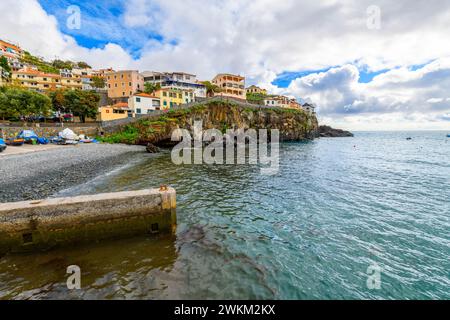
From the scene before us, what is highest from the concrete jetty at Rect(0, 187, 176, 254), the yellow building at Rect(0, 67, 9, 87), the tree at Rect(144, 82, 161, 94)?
the yellow building at Rect(0, 67, 9, 87)

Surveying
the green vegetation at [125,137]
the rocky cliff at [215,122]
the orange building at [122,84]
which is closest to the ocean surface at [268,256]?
the rocky cliff at [215,122]

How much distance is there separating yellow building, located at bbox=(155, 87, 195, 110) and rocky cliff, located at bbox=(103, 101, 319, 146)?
13.7 metres

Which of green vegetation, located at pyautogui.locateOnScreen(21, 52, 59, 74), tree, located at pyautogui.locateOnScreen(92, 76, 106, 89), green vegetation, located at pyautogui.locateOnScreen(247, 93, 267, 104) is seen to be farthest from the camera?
green vegetation, located at pyautogui.locateOnScreen(21, 52, 59, 74)

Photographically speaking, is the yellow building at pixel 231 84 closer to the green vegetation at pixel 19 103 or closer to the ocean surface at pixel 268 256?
the green vegetation at pixel 19 103

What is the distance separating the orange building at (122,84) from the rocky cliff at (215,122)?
29.2m

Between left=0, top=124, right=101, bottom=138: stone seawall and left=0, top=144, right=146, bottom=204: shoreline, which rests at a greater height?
left=0, top=124, right=101, bottom=138: stone seawall

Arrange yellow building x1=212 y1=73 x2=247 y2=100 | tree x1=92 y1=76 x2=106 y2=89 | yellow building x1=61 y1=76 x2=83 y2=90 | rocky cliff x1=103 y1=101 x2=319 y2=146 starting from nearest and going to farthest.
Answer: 1. rocky cliff x1=103 y1=101 x2=319 y2=146
2. yellow building x1=61 y1=76 x2=83 y2=90
3. tree x1=92 y1=76 x2=106 y2=89
4. yellow building x1=212 y1=73 x2=247 y2=100

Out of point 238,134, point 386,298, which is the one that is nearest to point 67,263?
point 386,298

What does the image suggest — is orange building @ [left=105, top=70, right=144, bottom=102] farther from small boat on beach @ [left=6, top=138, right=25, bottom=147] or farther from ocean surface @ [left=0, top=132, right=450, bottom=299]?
ocean surface @ [left=0, top=132, right=450, bottom=299]

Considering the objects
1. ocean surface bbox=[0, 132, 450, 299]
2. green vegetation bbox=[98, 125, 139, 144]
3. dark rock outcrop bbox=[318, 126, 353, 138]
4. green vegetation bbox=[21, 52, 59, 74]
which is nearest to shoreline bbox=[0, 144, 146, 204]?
ocean surface bbox=[0, 132, 450, 299]

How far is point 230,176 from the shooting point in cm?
1894

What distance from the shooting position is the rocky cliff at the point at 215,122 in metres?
43.3

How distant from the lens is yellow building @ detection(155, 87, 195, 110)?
61025 millimetres
